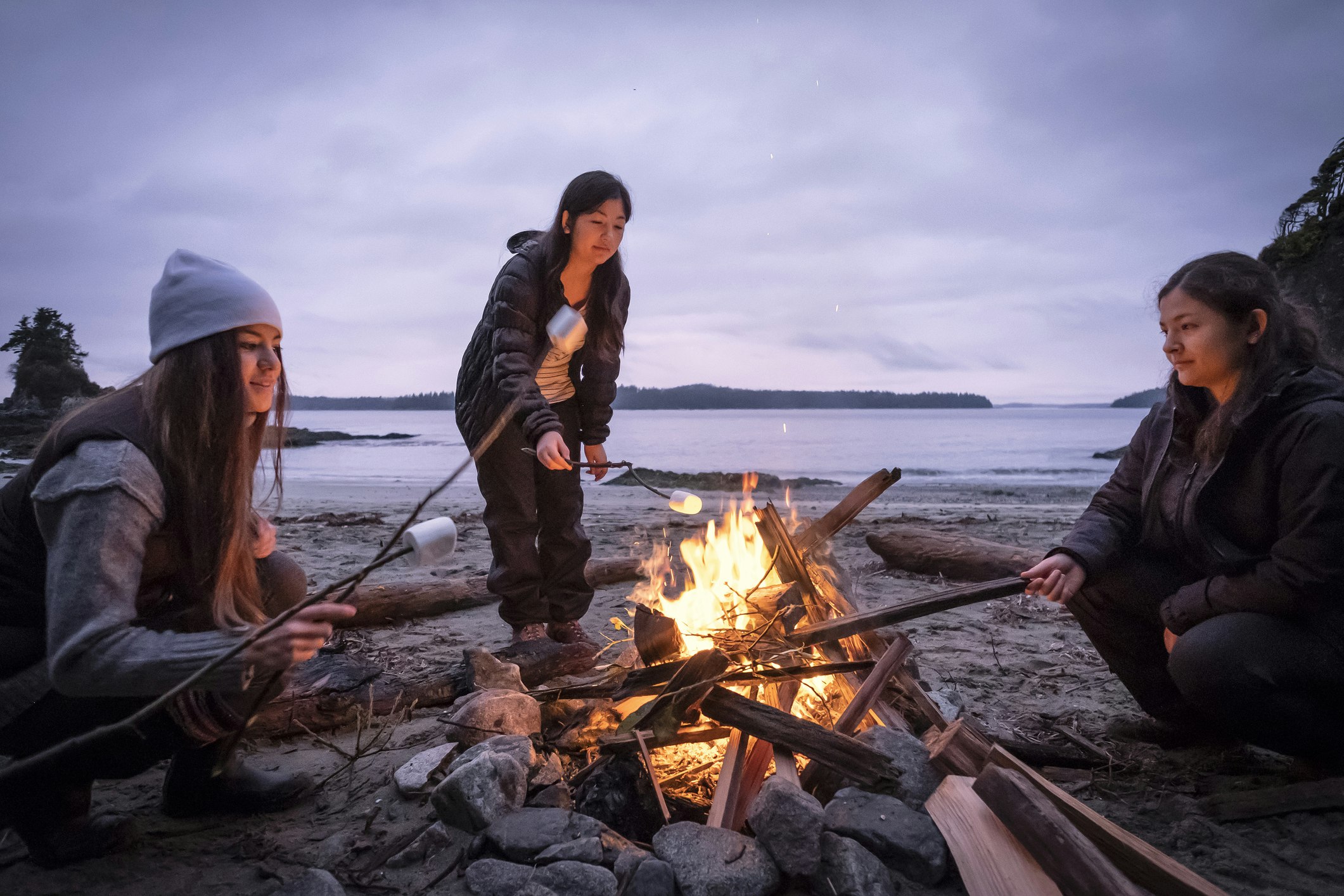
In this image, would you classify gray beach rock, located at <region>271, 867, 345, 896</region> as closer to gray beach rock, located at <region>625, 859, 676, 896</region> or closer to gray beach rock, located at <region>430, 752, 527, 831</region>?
gray beach rock, located at <region>430, 752, 527, 831</region>

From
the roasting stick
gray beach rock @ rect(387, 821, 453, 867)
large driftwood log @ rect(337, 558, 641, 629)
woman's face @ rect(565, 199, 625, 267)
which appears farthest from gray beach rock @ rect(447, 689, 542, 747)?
woman's face @ rect(565, 199, 625, 267)

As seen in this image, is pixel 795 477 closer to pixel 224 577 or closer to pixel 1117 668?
pixel 1117 668

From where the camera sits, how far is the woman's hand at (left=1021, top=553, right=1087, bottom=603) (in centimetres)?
276

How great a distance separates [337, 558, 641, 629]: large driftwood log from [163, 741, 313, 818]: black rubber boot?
1.93 metres

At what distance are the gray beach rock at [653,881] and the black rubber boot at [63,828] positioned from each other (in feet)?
5.32

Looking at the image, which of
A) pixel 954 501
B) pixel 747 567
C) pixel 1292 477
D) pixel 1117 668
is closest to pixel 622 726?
pixel 747 567

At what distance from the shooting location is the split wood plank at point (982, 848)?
70.6 inches

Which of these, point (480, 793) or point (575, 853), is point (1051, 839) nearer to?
point (575, 853)

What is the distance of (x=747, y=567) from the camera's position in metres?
3.83

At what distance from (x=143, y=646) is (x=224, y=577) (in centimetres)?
45

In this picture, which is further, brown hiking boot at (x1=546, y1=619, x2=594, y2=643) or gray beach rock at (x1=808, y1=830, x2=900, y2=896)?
brown hiking boot at (x1=546, y1=619, x2=594, y2=643)

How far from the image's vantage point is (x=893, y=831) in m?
2.00

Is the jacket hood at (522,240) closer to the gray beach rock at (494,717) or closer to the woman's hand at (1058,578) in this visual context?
the gray beach rock at (494,717)

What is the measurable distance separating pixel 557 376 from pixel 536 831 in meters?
2.48
